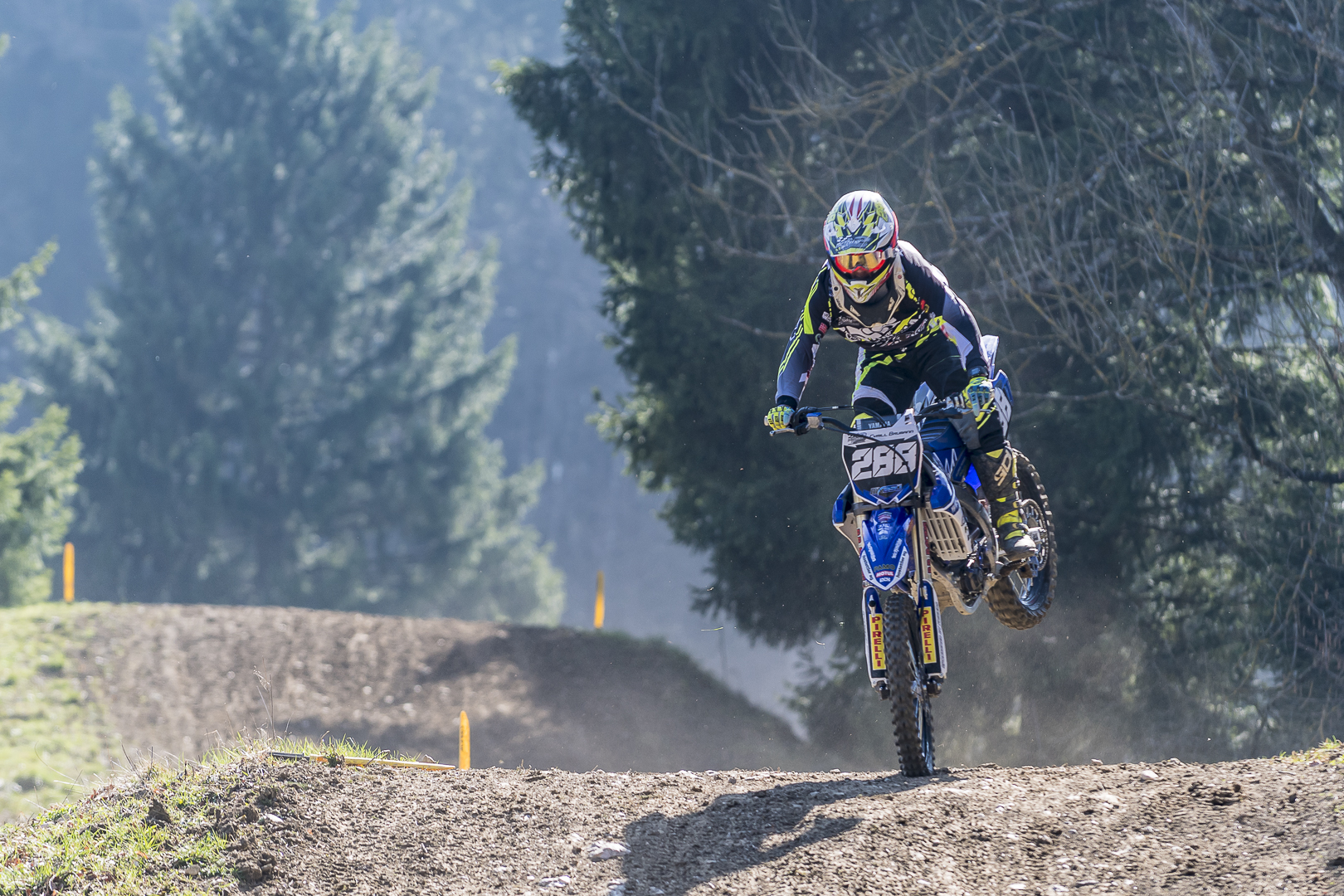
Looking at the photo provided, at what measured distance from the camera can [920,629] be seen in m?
5.79

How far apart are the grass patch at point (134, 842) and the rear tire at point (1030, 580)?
426 cm

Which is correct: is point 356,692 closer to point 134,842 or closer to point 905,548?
point 134,842

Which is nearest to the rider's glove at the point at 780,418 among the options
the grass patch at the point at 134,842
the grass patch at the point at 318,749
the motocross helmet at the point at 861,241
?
the motocross helmet at the point at 861,241

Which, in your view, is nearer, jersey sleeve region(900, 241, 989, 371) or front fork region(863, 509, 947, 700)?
front fork region(863, 509, 947, 700)

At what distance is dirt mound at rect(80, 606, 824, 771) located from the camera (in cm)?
1280

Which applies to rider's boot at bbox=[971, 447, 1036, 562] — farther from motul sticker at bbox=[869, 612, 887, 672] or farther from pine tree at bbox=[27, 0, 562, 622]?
pine tree at bbox=[27, 0, 562, 622]

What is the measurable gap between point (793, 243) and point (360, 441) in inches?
995

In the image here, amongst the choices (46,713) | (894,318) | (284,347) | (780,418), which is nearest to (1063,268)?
(894,318)

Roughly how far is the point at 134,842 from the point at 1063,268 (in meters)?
9.26

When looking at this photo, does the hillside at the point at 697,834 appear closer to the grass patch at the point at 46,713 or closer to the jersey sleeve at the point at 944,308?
the jersey sleeve at the point at 944,308

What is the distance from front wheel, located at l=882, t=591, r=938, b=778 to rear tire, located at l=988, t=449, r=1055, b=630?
1033 millimetres

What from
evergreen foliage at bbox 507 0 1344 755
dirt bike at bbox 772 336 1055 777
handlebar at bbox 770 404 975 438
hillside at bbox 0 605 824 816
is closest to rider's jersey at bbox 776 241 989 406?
handlebar at bbox 770 404 975 438

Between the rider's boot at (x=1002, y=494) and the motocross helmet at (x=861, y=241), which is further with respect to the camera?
the rider's boot at (x=1002, y=494)

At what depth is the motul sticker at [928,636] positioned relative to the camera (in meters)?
5.73
